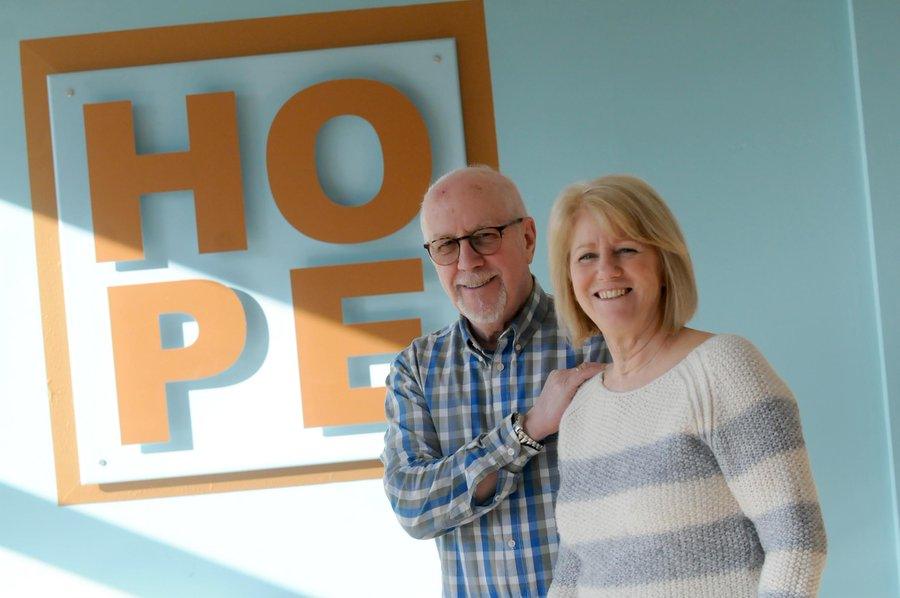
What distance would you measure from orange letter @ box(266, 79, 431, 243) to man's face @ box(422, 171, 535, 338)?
1.18 meters

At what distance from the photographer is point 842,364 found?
3352 mm

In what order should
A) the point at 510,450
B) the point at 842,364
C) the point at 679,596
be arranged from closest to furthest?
the point at 679,596, the point at 510,450, the point at 842,364

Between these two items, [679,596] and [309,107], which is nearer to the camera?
→ [679,596]

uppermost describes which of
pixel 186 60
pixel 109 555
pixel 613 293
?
pixel 186 60

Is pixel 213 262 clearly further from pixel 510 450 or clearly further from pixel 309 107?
pixel 510 450

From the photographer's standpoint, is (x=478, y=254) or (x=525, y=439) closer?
(x=525, y=439)

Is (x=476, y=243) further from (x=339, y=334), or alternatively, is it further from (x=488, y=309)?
(x=339, y=334)

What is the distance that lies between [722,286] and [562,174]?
0.63 m

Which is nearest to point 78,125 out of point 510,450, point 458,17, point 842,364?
point 458,17

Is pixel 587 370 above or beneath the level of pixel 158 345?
beneath

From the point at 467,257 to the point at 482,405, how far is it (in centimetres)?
31

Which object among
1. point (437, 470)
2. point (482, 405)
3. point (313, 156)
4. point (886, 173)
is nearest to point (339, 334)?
point (313, 156)

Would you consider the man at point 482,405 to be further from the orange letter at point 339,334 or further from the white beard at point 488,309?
the orange letter at point 339,334

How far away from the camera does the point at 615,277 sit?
1728 millimetres
